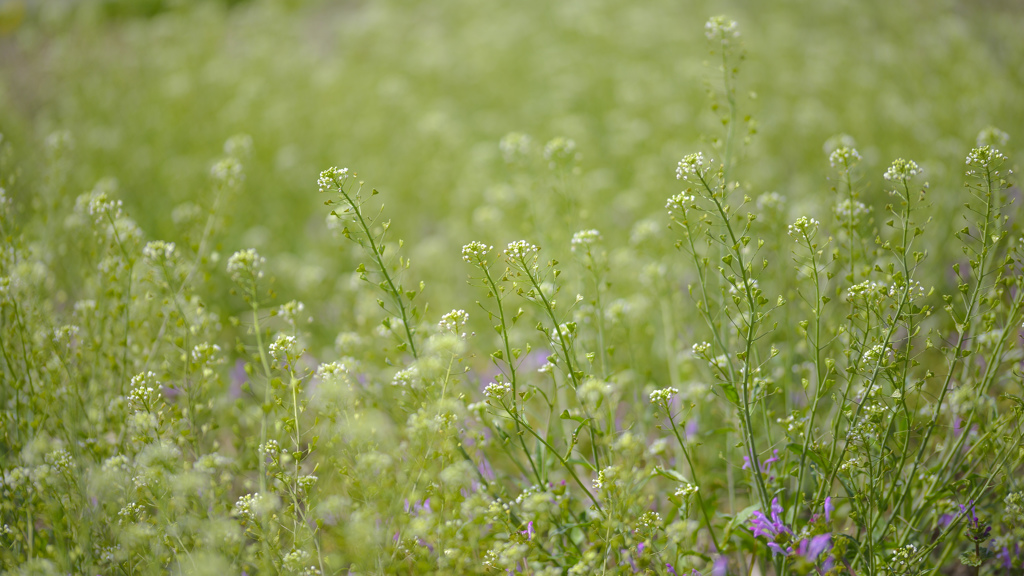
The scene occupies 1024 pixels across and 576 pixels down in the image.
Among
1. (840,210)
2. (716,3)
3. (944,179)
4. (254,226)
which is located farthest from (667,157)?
(716,3)

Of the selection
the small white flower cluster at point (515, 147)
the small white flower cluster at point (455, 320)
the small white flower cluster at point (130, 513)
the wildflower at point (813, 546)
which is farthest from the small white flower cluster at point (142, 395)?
the wildflower at point (813, 546)

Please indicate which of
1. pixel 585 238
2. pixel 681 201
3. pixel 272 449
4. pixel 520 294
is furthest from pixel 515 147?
pixel 272 449

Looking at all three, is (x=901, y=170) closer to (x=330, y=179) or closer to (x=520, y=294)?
(x=520, y=294)

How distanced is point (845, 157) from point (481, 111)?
5.26 metres

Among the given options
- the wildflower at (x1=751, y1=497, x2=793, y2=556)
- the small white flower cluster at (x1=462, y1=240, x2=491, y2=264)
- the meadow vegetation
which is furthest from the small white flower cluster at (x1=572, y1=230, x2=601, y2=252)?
the wildflower at (x1=751, y1=497, x2=793, y2=556)

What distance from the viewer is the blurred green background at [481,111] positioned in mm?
4434

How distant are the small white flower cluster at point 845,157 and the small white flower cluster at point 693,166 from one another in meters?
0.59

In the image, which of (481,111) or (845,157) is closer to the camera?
(845,157)

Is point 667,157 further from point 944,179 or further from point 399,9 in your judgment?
point 399,9

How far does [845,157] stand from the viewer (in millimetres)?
2199

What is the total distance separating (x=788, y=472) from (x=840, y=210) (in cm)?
99

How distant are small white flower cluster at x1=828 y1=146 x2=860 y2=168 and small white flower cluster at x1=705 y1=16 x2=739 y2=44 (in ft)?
2.02

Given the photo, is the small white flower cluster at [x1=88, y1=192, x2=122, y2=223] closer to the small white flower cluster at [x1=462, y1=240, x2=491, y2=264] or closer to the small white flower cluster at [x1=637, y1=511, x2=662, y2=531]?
the small white flower cluster at [x1=462, y1=240, x2=491, y2=264]

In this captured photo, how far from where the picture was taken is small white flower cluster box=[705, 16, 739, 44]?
7.86 ft
